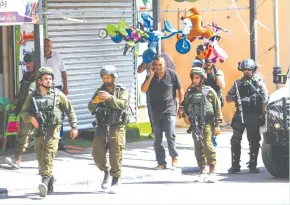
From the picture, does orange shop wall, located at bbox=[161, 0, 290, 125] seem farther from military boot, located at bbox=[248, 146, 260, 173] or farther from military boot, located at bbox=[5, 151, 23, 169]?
military boot, located at bbox=[5, 151, 23, 169]

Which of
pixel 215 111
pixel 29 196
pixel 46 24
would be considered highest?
pixel 46 24

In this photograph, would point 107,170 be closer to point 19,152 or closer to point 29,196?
point 29,196

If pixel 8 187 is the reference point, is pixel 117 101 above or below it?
above

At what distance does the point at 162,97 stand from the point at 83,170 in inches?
63.9

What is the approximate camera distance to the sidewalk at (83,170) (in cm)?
1266

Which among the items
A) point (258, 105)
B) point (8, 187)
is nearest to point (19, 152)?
point (8, 187)

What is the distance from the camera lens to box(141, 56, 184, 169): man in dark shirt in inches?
530

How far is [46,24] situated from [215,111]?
506cm

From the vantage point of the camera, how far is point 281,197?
11250mm

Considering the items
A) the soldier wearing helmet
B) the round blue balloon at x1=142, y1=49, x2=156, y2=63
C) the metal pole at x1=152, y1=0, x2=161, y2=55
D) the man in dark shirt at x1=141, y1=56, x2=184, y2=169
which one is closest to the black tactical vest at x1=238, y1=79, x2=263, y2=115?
the soldier wearing helmet

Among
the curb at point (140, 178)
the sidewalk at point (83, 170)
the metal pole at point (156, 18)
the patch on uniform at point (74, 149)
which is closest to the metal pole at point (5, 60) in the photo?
the patch on uniform at point (74, 149)

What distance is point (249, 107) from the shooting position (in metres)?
13.6

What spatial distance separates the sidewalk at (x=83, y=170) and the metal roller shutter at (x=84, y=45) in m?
1.97

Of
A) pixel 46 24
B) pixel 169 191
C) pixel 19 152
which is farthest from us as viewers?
pixel 46 24
